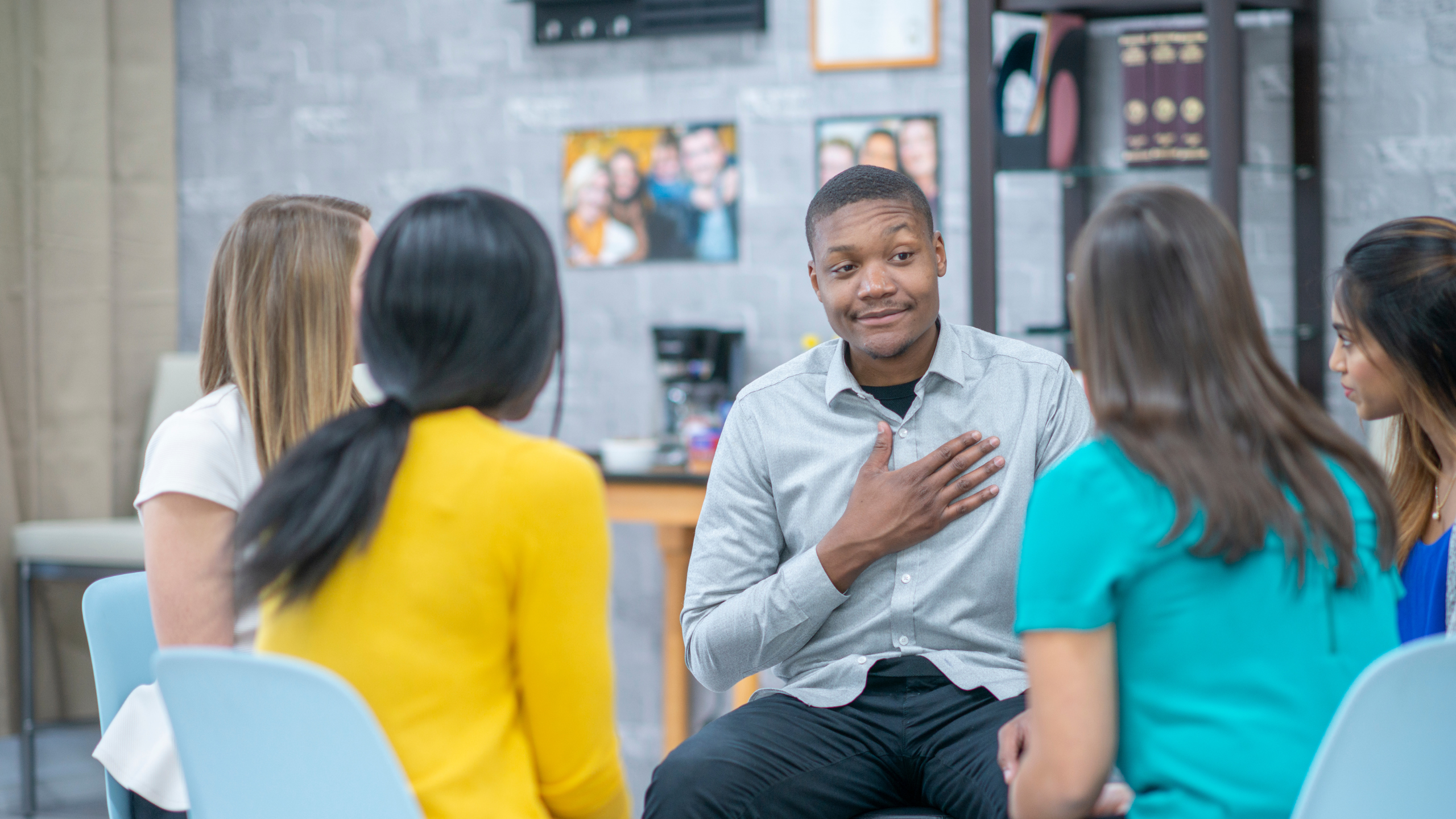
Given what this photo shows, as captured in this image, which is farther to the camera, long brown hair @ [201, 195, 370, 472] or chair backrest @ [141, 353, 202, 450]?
chair backrest @ [141, 353, 202, 450]

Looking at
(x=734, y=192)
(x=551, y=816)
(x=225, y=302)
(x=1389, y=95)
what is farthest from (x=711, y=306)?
(x=551, y=816)

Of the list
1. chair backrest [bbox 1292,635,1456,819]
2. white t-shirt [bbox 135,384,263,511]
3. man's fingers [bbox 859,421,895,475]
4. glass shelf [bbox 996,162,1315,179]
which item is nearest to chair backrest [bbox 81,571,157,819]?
white t-shirt [bbox 135,384,263,511]

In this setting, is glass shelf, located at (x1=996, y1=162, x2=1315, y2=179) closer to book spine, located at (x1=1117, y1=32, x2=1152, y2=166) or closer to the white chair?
book spine, located at (x1=1117, y1=32, x2=1152, y2=166)

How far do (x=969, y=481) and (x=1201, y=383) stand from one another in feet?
1.98

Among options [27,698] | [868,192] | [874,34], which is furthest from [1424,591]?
[27,698]

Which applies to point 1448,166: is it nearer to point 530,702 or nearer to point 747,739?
point 747,739

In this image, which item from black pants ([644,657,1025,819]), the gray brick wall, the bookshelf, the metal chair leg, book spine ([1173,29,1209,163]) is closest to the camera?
black pants ([644,657,1025,819])

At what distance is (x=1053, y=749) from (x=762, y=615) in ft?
2.09

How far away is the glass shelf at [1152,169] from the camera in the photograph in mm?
2709

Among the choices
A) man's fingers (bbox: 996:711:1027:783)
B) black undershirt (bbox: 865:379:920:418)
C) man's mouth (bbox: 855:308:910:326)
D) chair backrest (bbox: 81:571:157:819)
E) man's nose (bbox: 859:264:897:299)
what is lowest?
man's fingers (bbox: 996:711:1027:783)

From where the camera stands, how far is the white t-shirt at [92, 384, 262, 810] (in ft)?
4.41

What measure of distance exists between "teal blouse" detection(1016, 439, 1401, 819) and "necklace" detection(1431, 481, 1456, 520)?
54cm

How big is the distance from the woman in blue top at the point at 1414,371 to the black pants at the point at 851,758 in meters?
0.50

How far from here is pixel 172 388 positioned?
3.48m
